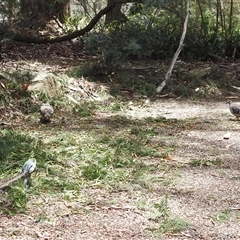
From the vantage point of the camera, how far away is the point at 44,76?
→ 8.28m

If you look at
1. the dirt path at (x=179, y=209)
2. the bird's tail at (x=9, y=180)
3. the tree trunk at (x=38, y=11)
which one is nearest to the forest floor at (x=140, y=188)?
the dirt path at (x=179, y=209)

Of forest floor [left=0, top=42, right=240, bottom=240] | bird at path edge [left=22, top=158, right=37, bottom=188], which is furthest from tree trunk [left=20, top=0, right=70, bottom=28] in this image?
bird at path edge [left=22, top=158, right=37, bottom=188]

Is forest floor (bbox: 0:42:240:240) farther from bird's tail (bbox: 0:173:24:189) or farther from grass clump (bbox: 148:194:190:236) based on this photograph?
bird's tail (bbox: 0:173:24:189)

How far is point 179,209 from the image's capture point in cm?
391

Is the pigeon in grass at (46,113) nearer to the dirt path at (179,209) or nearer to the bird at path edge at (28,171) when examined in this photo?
the dirt path at (179,209)

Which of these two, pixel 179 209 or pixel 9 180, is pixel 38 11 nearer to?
pixel 9 180

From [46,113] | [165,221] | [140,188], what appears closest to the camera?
[165,221]

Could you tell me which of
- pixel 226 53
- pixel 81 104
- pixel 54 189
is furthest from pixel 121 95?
pixel 54 189

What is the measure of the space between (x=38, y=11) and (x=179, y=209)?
9.95 metres

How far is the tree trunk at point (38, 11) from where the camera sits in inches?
502

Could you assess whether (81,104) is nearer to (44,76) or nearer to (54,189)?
(44,76)

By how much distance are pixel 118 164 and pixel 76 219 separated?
128 centimetres

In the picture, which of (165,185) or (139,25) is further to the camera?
(139,25)

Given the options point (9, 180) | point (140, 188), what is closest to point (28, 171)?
point (9, 180)
